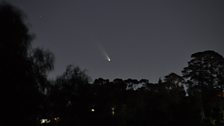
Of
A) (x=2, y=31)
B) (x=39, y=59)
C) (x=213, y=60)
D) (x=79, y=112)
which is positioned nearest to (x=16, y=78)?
(x=2, y=31)

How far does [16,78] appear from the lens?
25.9 meters

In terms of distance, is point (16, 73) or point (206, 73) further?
point (206, 73)

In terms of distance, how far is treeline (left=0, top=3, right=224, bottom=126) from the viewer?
25812mm

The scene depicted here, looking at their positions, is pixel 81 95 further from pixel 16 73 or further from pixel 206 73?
pixel 206 73

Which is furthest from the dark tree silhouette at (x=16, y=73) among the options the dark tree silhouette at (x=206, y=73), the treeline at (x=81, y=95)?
the dark tree silhouette at (x=206, y=73)

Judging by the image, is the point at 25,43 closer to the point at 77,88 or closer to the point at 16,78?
the point at 16,78

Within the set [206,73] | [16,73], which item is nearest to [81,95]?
[16,73]

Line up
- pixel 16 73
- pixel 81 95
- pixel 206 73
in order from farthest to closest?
A: pixel 206 73
pixel 81 95
pixel 16 73

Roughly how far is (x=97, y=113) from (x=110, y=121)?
69.3 inches

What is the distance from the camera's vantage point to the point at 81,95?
41.7 meters

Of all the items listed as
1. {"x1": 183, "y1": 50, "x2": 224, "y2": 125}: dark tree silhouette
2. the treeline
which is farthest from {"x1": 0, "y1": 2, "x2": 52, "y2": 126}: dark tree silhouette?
{"x1": 183, "y1": 50, "x2": 224, "y2": 125}: dark tree silhouette

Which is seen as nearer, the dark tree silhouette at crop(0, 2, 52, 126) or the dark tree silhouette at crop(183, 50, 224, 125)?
the dark tree silhouette at crop(0, 2, 52, 126)

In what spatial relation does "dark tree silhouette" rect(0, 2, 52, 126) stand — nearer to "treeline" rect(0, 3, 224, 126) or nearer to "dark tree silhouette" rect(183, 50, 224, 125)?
"treeline" rect(0, 3, 224, 126)

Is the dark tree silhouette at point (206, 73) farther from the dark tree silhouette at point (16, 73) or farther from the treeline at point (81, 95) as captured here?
the dark tree silhouette at point (16, 73)
